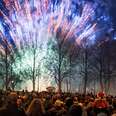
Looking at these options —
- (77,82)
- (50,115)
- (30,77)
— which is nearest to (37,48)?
(30,77)

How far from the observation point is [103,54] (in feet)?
283

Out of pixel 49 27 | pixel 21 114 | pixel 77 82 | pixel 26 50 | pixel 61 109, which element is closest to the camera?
pixel 21 114

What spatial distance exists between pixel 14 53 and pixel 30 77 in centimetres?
745

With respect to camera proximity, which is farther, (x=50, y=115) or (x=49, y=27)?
(x=49, y=27)

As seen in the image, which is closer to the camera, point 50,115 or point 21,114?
point 21,114

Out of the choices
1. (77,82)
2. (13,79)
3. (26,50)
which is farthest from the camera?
(77,82)

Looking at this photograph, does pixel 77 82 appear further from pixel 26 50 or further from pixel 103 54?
pixel 26 50

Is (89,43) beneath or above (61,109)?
above

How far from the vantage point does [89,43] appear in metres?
84.0

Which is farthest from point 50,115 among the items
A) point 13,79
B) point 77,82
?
point 77,82

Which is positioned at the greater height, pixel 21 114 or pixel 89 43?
pixel 89 43

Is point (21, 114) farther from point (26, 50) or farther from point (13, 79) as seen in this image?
point (13, 79)

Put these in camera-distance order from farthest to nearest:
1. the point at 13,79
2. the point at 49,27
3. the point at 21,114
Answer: the point at 13,79 → the point at 49,27 → the point at 21,114

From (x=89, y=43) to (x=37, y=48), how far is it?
11.5 metres
